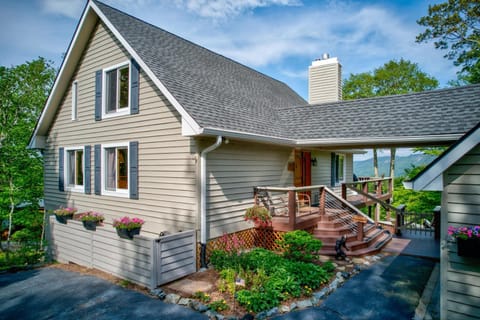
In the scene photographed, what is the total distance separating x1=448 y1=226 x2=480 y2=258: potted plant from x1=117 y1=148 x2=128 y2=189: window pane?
296 inches

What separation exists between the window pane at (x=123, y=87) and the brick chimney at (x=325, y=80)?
30.7 ft

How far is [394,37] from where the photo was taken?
1977cm

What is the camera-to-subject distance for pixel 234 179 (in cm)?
724

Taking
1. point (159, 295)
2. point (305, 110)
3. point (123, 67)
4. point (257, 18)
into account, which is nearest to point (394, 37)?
point (257, 18)

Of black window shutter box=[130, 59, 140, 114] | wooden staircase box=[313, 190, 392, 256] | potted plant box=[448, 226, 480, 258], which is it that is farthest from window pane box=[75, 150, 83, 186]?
potted plant box=[448, 226, 480, 258]

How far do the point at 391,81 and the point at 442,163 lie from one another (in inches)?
1002

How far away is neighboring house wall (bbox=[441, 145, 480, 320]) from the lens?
12.0 feet

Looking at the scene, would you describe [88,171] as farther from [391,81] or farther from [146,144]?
[391,81]

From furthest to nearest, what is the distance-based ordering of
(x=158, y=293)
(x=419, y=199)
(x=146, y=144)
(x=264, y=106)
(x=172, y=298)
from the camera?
(x=419, y=199) → (x=264, y=106) → (x=146, y=144) → (x=158, y=293) → (x=172, y=298)

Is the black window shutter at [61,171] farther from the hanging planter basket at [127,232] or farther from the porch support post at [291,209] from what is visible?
the porch support post at [291,209]

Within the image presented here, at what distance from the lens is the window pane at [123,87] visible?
328 inches

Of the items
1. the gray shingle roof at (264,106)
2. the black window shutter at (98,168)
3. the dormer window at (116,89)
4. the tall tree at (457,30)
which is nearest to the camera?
the gray shingle roof at (264,106)

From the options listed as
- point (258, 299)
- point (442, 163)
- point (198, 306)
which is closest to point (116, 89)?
point (198, 306)

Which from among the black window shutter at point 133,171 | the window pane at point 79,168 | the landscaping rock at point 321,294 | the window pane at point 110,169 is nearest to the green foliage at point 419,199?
the landscaping rock at point 321,294
